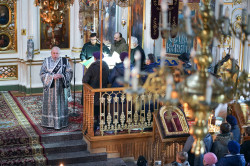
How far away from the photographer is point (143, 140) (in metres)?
9.27

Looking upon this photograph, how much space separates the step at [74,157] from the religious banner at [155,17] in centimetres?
361

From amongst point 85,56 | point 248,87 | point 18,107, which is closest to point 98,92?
point 85,56

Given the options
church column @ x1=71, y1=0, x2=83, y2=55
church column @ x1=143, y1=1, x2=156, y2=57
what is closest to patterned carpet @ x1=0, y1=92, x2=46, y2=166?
church column @ x1=71, y1=0, x2=83, y2=55

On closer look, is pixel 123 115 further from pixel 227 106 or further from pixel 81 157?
pixel 227 106

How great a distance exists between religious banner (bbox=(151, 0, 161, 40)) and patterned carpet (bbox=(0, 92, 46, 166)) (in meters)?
3.64

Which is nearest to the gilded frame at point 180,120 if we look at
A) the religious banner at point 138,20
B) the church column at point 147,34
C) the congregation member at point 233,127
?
the congregation member at point 233,127

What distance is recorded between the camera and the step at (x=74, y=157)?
8.61 metres

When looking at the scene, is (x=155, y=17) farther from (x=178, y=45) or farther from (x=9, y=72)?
(x=9, y=72)

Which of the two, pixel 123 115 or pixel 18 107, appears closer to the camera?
pixel 123 115

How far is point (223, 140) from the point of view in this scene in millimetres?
7898

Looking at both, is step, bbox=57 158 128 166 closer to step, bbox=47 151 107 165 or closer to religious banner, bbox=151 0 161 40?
step, bbox=47 151 107 165

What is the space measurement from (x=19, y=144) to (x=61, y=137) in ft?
2.59

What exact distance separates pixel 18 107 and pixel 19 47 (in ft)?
6.48

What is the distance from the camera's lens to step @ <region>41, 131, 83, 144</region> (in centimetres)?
904
